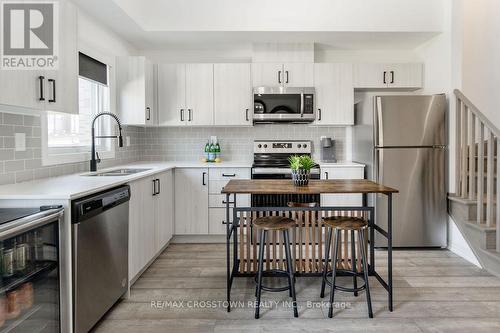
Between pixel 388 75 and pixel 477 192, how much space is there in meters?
1.80

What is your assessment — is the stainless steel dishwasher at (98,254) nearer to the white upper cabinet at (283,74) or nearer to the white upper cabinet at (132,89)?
the white upper cabinet at (132,89)

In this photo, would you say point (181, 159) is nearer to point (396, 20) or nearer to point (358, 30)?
point (358, 30)

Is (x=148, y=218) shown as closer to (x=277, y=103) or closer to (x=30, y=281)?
(x=30, y=281)

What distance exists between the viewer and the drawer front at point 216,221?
4.25m

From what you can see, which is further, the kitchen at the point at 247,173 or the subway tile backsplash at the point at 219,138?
the subway tile backsplash at the point at 219,138

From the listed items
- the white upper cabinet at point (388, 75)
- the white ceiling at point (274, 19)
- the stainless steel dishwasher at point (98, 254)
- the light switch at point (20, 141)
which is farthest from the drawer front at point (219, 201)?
the light switch at point (20, 141)

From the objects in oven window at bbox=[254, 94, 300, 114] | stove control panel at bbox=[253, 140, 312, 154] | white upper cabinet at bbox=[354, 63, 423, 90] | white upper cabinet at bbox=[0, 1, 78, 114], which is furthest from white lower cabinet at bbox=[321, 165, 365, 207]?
white upper cabinet at bbox=[0, 1, 78, 114]

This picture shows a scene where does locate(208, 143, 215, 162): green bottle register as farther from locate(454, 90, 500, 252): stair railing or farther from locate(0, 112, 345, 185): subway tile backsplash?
locate(454, 90, 500, 252): stair railing

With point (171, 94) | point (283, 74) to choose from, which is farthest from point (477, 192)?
point (171, 94)

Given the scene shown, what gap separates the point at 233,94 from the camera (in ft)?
14.8

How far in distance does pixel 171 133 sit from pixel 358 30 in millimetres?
2676

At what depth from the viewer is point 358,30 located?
4.03m

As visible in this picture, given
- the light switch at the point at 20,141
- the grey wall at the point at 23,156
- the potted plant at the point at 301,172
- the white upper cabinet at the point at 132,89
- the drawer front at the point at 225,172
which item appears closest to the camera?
the grey wall at the point at 23,156

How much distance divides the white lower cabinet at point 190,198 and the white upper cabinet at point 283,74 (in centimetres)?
134
